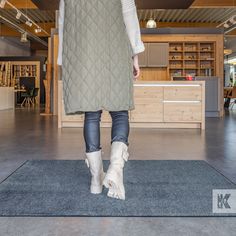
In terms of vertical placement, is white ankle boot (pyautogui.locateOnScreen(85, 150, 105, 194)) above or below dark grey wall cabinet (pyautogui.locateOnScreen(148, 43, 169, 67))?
below

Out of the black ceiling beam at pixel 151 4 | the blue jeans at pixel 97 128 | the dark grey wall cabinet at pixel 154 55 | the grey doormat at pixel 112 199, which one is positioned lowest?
the grey doormat at pixel 112 199

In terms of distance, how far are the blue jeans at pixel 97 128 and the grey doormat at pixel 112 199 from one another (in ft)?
0.94

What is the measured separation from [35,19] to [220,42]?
10095 mm

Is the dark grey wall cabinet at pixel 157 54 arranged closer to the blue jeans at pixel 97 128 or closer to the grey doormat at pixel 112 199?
the grey doormat at pixel 112 199

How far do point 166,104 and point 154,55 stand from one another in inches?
211

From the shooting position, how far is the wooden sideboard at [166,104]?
6293 mm

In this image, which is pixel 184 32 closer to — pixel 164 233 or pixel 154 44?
pixel 154 44

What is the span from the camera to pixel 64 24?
6.41ft

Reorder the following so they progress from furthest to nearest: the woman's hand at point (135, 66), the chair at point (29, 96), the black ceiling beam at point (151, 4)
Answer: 1. the chair at point (29, 96)
2. the black ceiling beam at point (151, 4)
3. the woman's hand at point (135, 66)

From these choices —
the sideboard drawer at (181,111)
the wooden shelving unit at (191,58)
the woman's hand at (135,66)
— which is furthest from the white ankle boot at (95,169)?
the wooden shelving unit at (191,58)

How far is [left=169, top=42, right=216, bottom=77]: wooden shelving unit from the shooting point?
1195cm

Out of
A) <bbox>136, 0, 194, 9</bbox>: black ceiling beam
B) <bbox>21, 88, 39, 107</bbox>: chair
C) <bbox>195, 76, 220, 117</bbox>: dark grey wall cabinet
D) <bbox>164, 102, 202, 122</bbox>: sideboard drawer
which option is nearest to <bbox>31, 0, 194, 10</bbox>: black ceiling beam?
<bbox>136, 0, 194, 9</bbox>: black ceiling beam

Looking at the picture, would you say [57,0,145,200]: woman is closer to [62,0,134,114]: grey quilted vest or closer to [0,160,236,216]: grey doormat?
[62,0,134,114]: grey quilted vest

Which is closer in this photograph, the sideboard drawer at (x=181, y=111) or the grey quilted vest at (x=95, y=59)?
the grey quilted vest at (x=95, y=59)
